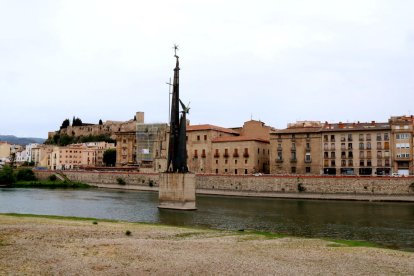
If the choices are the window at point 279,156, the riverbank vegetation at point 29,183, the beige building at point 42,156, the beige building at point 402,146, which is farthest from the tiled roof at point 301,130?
the beige building at point 42,156

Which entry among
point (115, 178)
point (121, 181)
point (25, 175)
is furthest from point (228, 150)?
point (25, 175)

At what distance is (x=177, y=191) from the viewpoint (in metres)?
57.4

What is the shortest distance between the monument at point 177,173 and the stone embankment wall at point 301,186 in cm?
3195

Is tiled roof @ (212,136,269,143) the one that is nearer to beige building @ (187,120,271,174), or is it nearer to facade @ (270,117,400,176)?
beige building @ (187,120,271,174)

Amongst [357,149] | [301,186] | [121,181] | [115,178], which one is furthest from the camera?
[115,178]

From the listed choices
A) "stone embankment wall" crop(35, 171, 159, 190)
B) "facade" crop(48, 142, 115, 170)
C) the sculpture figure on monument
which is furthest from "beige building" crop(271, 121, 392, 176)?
"facade" crop(48, 142, 115, 170)

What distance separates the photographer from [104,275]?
18172 mm

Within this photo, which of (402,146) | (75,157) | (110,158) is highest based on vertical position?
(402,146)

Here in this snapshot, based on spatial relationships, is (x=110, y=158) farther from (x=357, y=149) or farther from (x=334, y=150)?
(x=357, y=149)

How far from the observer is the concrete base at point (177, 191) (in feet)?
186

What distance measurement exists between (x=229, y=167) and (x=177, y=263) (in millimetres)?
85189

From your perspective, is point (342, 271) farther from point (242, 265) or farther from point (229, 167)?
point (229, 167)

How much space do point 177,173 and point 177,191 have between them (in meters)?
2.15

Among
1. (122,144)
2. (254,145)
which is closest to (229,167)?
(254,145)
